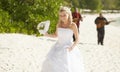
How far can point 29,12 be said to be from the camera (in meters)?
21.3

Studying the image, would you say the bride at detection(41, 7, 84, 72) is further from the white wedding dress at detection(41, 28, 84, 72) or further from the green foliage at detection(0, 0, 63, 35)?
the green foliage at detection(0, 0, 63, 35)

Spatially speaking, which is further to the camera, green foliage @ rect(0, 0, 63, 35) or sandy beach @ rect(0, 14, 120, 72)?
green foliage @ rect(0, 0, 63, 35)

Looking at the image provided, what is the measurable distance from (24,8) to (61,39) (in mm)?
13487

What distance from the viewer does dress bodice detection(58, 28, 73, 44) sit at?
795 cm

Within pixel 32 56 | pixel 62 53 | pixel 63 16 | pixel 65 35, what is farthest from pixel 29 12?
pixel 63 16

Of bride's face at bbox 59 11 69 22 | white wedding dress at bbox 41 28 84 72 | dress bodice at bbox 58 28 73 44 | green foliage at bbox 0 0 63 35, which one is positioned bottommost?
green foliage at bbox 0 0 63 35

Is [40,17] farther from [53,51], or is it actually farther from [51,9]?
[53,51]

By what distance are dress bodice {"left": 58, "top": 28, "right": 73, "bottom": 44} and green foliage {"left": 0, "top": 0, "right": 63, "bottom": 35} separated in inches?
478

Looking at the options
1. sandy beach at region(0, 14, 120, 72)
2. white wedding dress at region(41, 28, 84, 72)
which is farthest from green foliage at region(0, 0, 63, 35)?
white wedding dress at region(41, 28, 84, 72)

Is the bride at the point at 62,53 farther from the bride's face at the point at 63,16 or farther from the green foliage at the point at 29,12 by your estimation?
the green foliage at the point at 29,12

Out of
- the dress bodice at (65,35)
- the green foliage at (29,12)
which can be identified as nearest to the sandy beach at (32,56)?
the dress bodice at (65,35)

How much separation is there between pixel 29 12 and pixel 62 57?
13.3 meters

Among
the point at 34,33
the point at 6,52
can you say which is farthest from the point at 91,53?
the point at 34,33

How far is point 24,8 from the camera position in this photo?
70.3ft
